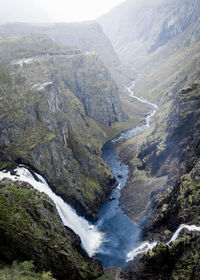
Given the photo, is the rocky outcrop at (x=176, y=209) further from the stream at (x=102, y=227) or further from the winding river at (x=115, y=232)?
the stream at (x=102, y=227)

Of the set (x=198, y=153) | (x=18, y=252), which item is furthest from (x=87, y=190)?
(x=18, y=252)

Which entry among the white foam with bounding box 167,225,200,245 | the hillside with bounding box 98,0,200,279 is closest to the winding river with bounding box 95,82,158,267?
the hillside with bounding box 98,0,200,279

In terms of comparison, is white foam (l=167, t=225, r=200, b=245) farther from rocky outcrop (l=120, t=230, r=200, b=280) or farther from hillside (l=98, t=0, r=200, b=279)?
rocky outcrop (l=120, t=230, r=200, b=280)

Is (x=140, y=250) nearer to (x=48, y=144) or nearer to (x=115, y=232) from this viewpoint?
(x=115, y=232)

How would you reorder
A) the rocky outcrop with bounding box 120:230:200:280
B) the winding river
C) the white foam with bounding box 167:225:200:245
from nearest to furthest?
the rocky outcrop with bounding box 120:230:200:280 → the white foam with bounding box 167:225:200:245 → the winding river

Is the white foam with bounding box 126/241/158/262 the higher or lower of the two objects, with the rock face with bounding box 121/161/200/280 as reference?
lower

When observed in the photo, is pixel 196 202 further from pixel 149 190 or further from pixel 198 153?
pixel 149 190

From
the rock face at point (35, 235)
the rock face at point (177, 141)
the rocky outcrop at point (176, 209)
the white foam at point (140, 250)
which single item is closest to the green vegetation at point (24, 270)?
the rock face at point (35, 235)
